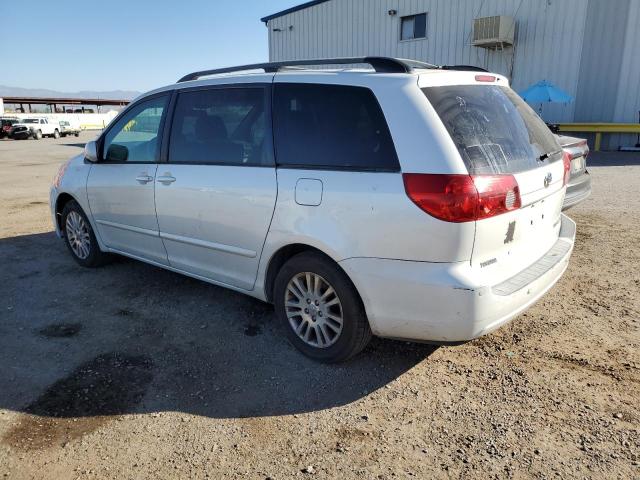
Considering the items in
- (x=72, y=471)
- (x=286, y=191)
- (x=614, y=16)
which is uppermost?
(x=614, y=16)

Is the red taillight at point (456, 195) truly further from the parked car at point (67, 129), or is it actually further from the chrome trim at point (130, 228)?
the parked car at point (67, 129)

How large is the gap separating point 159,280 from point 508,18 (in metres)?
17.3

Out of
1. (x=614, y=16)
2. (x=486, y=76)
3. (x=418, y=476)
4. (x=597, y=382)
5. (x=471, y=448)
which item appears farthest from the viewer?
(x=614, y=16)

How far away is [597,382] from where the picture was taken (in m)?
3.03

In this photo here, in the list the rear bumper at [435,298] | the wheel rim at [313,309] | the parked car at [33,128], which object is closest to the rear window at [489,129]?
the rear bumper at [435,298]

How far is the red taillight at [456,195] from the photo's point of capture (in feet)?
8.44

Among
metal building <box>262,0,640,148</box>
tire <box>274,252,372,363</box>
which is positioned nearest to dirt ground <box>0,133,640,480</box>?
tire <box>274,252,372,363</box>

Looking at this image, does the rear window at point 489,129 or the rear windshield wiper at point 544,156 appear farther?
the rear windshield wiper at point 544,156

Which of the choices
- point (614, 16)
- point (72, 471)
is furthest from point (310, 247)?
point (614, 16)

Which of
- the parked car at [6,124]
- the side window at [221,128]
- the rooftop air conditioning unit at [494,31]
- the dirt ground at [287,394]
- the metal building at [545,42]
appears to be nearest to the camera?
the dirt ground at [287,394]

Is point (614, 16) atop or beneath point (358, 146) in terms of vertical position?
atop

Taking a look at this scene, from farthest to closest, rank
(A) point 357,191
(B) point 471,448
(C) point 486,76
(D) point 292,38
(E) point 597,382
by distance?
(D) point 292,38 → (C) point 486,76 → (E) point 597,382 → (A) point 357,191 → (B) point 471,448

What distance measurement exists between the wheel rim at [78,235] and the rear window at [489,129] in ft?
12.9

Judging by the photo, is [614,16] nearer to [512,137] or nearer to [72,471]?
[512,137]
